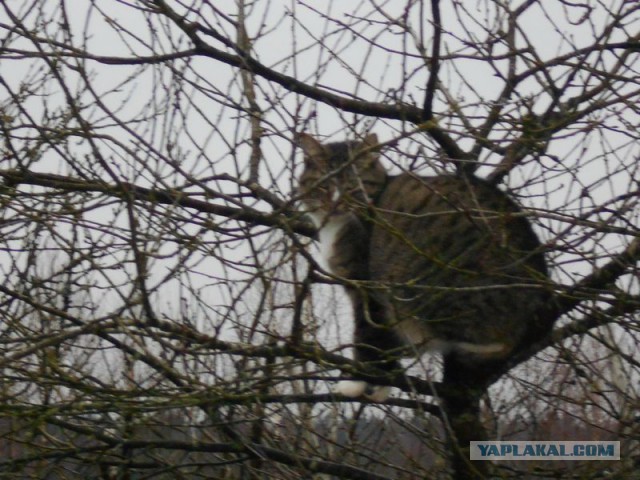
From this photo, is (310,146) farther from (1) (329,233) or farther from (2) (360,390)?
(2) (360,390)

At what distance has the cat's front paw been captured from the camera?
4.14 meters

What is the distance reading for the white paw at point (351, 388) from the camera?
13.7 ft

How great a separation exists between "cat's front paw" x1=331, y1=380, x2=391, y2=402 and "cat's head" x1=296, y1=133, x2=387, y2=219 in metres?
0.84

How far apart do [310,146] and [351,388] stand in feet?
3.91

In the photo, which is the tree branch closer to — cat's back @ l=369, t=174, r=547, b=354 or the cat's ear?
the cat's ear

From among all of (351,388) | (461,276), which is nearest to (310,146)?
(461,276)

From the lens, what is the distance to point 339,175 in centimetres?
346

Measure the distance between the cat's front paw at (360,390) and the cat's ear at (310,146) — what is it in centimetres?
110

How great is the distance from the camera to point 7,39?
5023 millimetres

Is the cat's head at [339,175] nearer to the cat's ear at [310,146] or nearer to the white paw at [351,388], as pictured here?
the cat's ear at [310,146]

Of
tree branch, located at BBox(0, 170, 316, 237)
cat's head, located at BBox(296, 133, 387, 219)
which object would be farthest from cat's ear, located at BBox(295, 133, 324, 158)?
tree branch, located at BBox(0, 170, 316, 237)

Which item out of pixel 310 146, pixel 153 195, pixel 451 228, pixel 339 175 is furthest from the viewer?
pixel 310 146

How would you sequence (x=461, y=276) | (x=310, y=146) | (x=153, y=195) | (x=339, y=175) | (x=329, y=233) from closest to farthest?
(x=153, y=195) < (x=339, y=175) < (x=461, y=276) < (x=310, y=146) < (x=329, y=233)

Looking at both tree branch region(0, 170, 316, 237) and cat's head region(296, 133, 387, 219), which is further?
cat's head region(296, 133, 387, 219)
